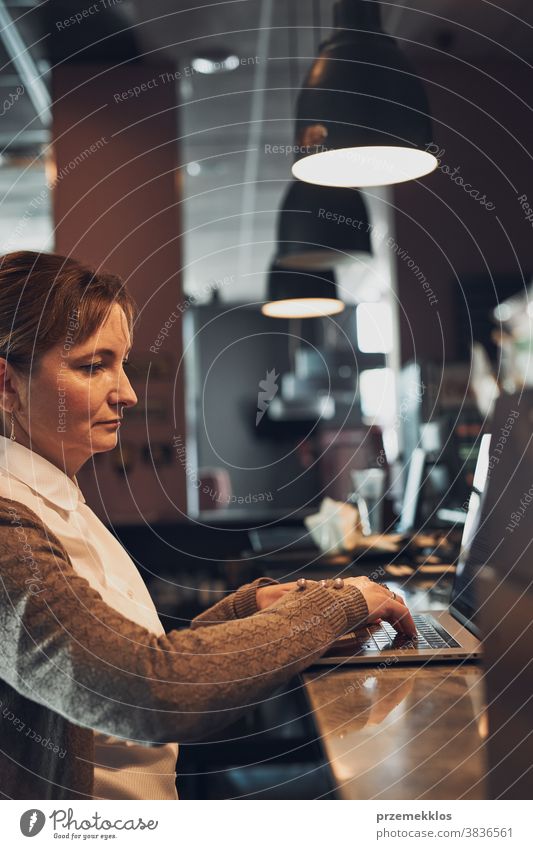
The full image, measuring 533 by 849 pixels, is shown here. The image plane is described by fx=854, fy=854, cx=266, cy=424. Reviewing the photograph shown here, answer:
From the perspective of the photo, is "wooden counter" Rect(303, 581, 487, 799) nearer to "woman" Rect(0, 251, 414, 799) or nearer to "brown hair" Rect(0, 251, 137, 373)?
"woman" Rect(0, 251, 414, 799)

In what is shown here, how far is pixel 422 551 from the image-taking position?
200 centimetres

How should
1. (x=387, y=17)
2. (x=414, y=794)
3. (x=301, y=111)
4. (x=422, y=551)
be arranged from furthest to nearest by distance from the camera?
1. (x=387, y=17)
2. (x=422, y=551)
3. (x=301, y=111)
4. (x=414, y=794)

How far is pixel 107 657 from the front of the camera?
0.80 meters

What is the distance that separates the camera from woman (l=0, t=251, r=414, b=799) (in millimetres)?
814

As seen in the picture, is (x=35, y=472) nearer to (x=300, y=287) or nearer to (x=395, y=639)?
(x=395, y=639)

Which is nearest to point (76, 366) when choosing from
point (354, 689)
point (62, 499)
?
point (62, 499)

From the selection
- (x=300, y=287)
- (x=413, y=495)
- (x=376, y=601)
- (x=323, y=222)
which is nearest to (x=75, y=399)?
(x=376, y=601)

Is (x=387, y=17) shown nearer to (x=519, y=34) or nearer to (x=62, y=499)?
(x=519, y=34)

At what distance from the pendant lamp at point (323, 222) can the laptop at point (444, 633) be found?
3.93 ft

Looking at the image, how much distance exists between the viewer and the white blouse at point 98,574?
98 cm

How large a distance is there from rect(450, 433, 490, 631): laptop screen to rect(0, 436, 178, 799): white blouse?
0.51 metres

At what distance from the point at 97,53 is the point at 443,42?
1503 millimetres

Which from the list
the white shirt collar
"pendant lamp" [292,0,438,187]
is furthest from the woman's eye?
"pendant lamp" [292,0,438,187]

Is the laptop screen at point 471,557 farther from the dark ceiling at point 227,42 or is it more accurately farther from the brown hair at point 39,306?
the dark ceiling at point 227,42
